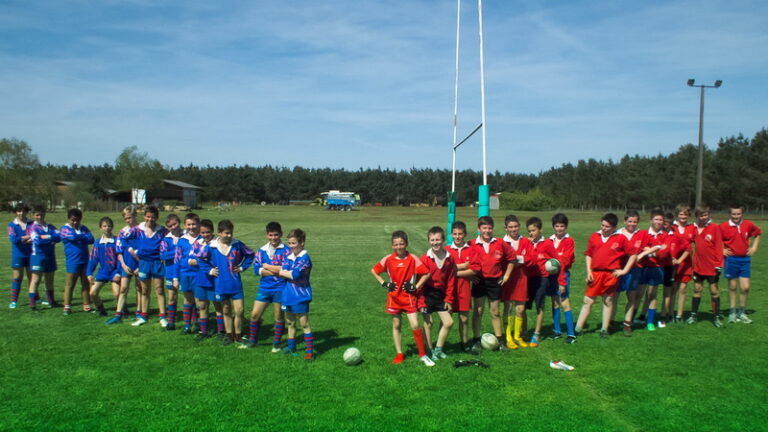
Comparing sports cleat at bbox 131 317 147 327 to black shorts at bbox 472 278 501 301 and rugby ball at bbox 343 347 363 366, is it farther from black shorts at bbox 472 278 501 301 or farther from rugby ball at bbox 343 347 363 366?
Result: black shorts at bbox 472 278 501 301

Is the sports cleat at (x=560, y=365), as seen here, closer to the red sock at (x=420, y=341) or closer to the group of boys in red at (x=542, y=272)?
the group of boys in red at (x=542, y=272)

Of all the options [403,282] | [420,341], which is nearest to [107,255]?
[403,282]

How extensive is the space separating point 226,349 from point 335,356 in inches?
61.3

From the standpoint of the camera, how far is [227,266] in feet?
23.6

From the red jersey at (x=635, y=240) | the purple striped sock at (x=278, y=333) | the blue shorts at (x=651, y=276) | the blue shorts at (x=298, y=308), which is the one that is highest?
the red jersey at (x=635, y=240)

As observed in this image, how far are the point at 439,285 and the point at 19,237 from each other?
804cm

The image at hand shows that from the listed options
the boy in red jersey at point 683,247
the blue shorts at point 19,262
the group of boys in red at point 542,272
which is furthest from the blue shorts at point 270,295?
the boy in red jersey at point 683,247

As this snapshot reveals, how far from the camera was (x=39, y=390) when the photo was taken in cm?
555

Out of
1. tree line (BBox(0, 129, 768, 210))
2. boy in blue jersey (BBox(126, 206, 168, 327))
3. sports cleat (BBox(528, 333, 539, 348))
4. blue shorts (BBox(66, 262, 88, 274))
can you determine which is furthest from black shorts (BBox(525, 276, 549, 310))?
tree line (BBox(0, 129, 768, 210))

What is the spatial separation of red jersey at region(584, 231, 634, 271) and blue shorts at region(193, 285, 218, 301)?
545 centimetres

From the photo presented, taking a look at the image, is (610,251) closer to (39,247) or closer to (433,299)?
(433,299)

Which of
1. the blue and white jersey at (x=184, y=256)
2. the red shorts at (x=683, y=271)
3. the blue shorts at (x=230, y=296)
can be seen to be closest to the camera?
the blue shorts at (x=230, y=296)

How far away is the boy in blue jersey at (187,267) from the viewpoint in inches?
302

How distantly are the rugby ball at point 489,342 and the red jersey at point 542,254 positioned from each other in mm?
1129
